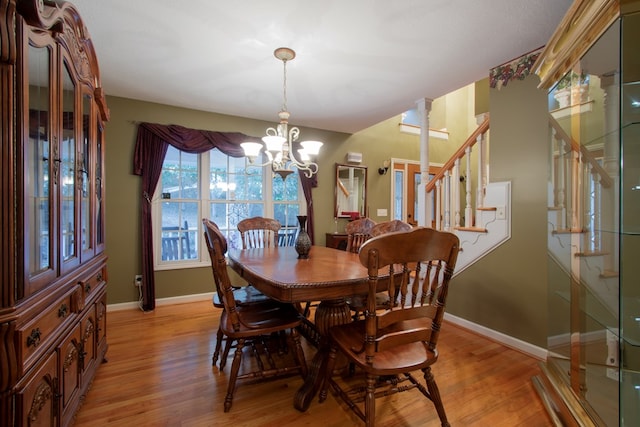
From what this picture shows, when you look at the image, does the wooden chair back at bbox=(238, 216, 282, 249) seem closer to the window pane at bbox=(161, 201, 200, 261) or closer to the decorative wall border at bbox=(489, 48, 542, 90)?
the window pane at bbox=(161, 201, 200, 261)

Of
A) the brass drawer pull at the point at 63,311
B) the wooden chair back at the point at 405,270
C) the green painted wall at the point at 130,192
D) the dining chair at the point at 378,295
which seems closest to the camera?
the wooden chair back at the point at 405,270

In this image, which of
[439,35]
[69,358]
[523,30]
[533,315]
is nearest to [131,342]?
[69,358]

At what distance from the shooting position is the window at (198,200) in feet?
12.3

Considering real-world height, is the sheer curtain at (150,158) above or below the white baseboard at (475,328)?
above

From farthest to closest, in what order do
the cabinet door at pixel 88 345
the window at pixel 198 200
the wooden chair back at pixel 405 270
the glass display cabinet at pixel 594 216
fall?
the window at pixel 198 200 → the cabinet door at pixel 88 345 → the glass display cabinet at pixel 594 216 → the wooden chair back at pixel 405 270

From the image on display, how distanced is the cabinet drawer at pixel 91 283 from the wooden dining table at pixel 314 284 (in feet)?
2.76

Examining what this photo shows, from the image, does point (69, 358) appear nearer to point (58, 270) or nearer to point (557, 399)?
point (58, 270)

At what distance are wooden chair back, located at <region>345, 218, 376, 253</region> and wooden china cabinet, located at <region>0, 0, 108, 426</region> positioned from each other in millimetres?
2002

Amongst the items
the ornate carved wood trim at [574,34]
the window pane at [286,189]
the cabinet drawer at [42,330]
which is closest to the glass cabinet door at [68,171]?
the cabinet drawer at [42,330]

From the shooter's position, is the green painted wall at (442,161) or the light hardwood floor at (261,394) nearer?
the light hardwood floor at (261,394)

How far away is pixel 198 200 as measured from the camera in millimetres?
3910

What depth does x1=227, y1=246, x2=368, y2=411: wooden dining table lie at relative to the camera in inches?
57.4

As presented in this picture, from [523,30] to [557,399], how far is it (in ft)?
7.98

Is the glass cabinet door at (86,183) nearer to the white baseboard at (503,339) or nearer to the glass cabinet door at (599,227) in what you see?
the glass cabinet door at (599,227)
